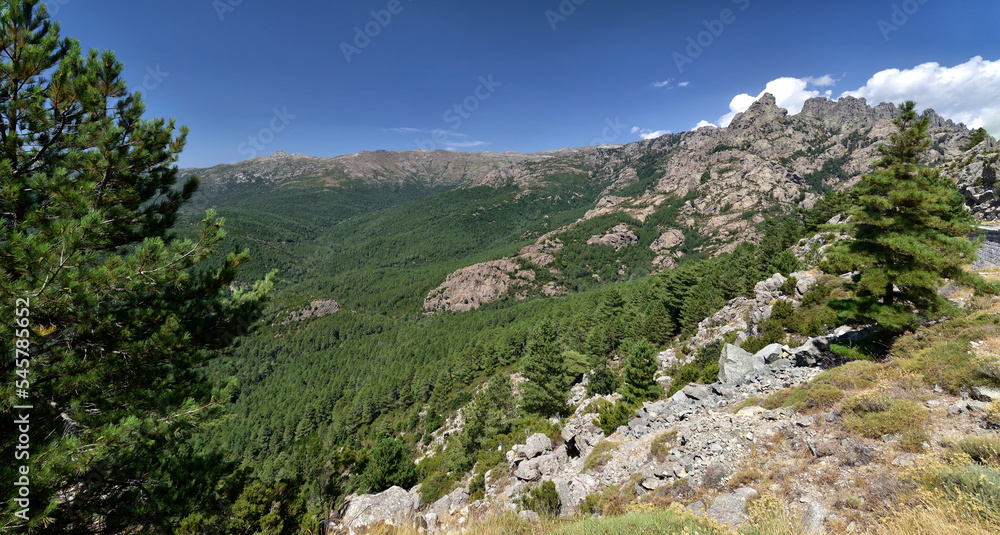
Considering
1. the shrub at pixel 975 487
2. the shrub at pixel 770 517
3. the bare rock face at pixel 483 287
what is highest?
the shrub at pixel 975 487

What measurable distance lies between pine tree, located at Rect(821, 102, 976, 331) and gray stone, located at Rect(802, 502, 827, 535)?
11.9 metres

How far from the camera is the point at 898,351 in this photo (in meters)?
12.7

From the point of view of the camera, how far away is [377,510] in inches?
482

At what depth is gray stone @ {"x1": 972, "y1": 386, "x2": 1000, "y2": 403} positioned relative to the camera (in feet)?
26.2

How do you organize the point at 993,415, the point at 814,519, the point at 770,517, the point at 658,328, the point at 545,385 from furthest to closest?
the point at 658,328 → the point at 545,385 → the point at 993,415 → the point at 770,517 → the point at 814,519

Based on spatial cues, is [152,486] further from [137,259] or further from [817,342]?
[817,342]

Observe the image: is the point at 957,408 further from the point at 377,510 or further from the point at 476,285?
the point at 476,285

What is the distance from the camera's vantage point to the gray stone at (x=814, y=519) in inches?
230

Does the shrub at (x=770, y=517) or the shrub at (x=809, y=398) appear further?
the shrub at (x=809, y=398)

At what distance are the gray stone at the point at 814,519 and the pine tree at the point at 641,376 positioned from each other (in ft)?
54.2

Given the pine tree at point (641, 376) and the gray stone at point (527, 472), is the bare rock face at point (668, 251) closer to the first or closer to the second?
the pine tree at point (641, 376)

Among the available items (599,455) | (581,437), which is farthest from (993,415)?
(581,437)

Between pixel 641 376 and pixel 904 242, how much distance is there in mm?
14544

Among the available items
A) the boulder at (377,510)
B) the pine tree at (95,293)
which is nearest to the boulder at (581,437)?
the boulder at (377,510)
